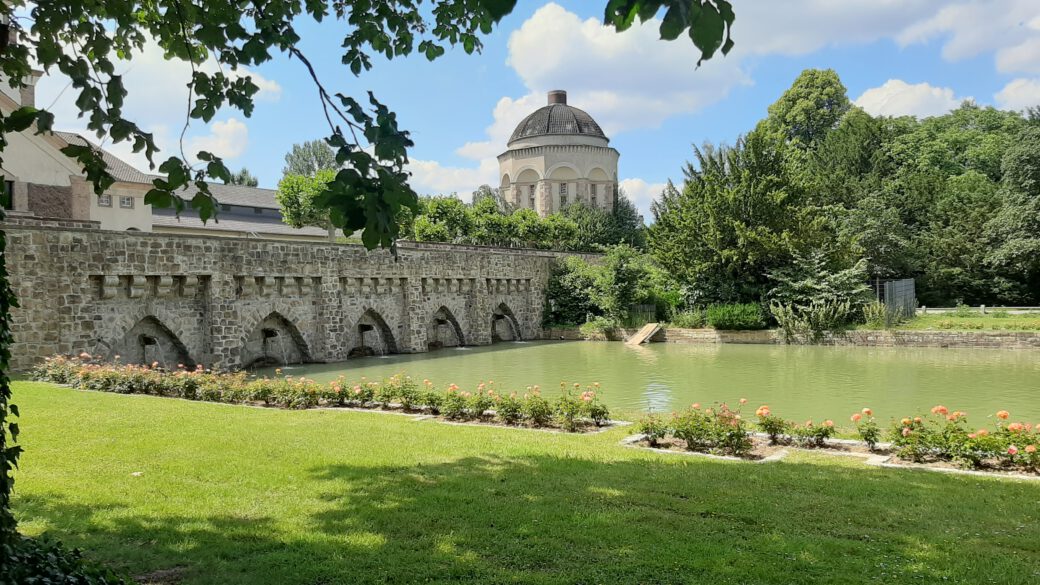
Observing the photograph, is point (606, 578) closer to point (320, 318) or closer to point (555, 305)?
point (320, 318)

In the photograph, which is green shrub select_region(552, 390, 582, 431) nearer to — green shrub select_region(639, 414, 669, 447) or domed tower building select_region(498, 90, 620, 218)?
green shrub select_region(639, 414, 669, 447)

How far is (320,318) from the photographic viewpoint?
2272cm

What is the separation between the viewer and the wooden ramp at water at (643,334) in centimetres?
2981

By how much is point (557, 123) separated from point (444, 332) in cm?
3413

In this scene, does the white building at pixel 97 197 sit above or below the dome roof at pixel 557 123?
below

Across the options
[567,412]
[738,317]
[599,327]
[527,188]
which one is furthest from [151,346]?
[527,188]

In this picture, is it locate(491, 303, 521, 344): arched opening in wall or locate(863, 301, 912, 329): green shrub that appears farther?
locate(491, 303, 521, 344): arched opening in wall

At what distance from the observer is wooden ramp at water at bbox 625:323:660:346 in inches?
1173

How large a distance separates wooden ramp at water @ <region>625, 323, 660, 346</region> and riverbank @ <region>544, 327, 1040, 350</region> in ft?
1.02

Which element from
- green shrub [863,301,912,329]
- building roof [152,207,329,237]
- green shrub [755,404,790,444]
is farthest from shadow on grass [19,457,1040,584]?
building roof [152,207,329,237]

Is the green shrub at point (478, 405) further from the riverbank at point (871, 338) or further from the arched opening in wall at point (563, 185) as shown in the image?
the arched opening in wall at point (563, 185)

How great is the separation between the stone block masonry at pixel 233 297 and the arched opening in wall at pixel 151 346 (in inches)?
1.3

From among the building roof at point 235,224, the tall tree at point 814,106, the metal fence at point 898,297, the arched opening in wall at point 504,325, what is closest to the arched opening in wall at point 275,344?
the arched opening in wall at point 504,325

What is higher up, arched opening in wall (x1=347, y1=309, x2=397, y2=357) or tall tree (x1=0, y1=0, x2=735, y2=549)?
tall tree (x1=0, y1=0, x2=735, y2=549)
